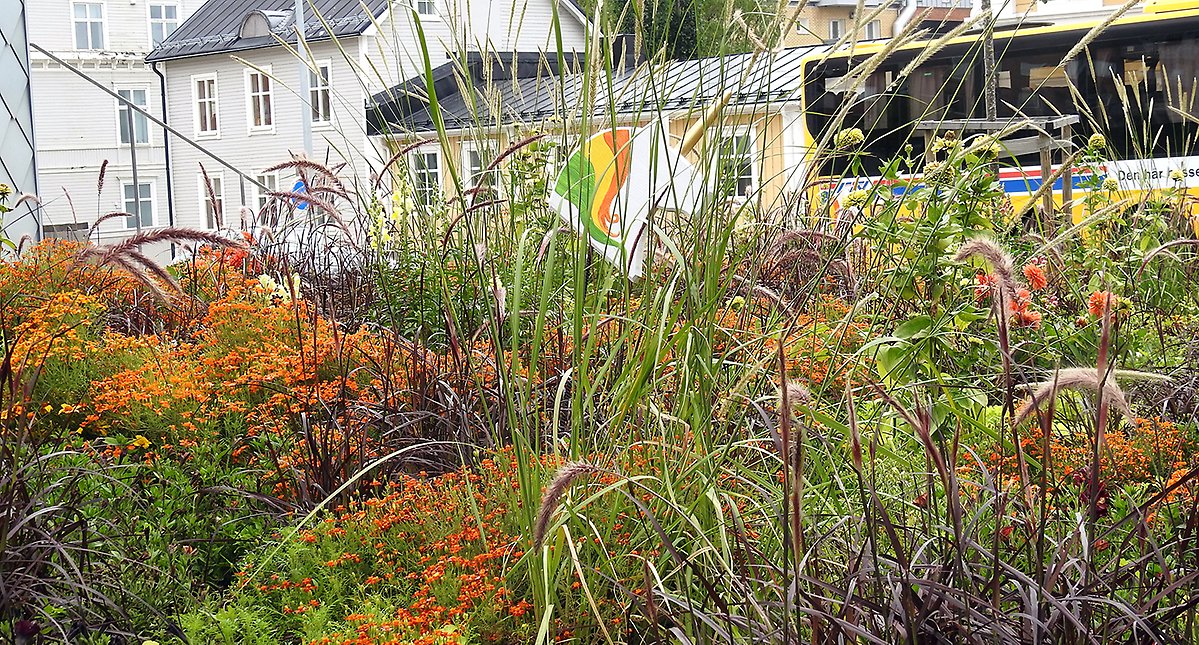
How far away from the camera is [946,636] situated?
4.87 feet

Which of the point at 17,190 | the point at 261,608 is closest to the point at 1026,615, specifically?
the point at 261,608

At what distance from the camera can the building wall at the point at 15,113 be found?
17.6ft

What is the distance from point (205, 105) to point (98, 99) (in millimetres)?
5257

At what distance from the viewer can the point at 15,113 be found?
18.1ft

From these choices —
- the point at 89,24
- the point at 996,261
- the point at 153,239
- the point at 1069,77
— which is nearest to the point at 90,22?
the point at 89,24

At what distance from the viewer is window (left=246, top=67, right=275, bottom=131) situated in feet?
102

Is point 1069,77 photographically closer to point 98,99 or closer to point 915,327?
point 915,327

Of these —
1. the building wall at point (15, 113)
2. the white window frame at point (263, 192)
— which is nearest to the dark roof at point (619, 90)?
the white window frame at point (263, 192)

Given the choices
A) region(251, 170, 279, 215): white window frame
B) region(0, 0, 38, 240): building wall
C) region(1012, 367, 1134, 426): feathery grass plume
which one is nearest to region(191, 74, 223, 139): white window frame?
region(251, 170, 279, 215): white window frame

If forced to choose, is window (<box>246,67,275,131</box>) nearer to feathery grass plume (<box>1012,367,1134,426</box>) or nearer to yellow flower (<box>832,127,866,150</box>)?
yellow flower (<box>832,127,866,150</box>)

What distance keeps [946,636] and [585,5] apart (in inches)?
43.8

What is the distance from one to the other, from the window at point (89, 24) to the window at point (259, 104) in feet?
26.2

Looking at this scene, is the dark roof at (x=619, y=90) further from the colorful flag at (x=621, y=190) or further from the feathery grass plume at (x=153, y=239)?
the feathery grass plume at (x=153, y=239)

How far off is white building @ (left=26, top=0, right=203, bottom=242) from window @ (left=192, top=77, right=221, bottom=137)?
Result: 2840 millimetres
